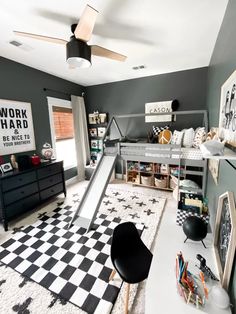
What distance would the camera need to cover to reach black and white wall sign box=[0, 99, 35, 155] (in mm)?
2574

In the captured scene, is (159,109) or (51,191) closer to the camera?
(51,191)

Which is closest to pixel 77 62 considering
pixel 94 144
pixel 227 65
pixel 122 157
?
pixel 227 65

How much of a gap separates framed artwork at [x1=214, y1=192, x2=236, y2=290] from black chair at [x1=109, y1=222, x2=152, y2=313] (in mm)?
567

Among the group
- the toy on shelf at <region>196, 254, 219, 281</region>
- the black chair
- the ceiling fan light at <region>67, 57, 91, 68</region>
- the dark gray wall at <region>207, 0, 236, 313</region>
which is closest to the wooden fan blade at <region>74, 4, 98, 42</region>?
the ceiling fan light at <region>67, 57, 91, 68</region>

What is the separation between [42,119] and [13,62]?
3.38ft

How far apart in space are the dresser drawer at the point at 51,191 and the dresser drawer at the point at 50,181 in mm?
75

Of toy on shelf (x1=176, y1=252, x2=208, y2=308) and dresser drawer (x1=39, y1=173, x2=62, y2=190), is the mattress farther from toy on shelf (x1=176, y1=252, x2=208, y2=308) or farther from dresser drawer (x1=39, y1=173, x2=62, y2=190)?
toy on shelf (x1=176, y1=252, x2=208, y2=308)

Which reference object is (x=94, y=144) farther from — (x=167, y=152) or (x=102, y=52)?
(x=102, y=52)

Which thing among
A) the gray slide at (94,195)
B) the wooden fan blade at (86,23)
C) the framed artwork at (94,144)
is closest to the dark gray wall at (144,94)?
the framed artwork at (94,144)

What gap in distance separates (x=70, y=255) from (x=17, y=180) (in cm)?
137

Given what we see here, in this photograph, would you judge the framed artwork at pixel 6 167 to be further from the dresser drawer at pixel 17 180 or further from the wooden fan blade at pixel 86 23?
the wooden fan blade at pixel 86 23

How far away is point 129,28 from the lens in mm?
1789

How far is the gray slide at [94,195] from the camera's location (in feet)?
7.86

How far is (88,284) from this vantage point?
1518mm
